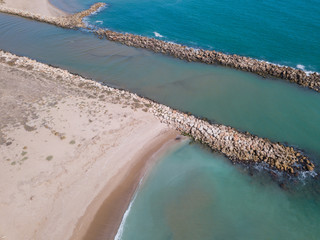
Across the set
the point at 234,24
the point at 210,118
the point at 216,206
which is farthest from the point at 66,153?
the point at 234,24

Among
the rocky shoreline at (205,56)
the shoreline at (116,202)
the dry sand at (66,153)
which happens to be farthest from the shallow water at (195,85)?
the shoreline at (116,202)

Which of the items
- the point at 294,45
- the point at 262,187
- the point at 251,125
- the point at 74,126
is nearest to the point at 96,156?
the point at 74,126

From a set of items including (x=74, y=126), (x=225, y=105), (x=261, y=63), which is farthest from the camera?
(x=261, y=63)

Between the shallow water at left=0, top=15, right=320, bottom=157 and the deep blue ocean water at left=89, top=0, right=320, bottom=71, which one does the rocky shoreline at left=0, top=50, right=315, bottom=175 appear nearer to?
the shallow water at left=0, top=15, right=320, bottom=157

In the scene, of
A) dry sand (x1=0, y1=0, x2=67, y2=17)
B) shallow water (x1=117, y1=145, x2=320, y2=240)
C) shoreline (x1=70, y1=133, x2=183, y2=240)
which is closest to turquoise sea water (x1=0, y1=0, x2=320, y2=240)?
Result: shallow water (x1=117, y1=145, x2=320, y2=240)

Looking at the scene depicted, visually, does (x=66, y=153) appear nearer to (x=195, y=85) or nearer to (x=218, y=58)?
(x=195, y=85)

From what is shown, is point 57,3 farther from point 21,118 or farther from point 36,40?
point 21,118
